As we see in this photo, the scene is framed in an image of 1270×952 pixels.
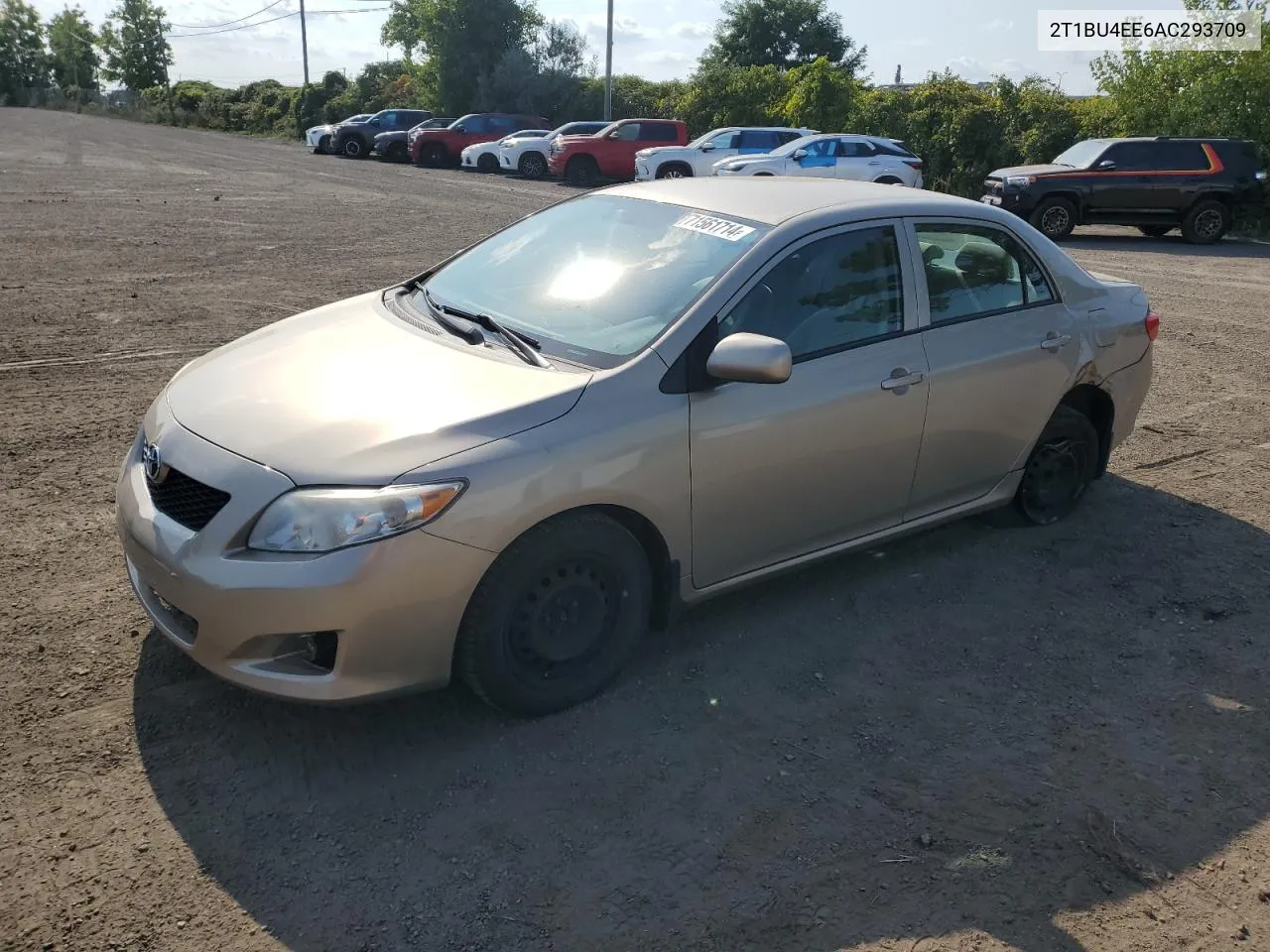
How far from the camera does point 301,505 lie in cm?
304

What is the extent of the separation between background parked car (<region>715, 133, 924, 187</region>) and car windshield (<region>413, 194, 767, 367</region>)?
18.1 metres

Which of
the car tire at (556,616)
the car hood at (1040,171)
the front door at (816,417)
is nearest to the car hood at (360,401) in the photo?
the car tire at (556,616)

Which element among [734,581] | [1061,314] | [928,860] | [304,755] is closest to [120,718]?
[304,755]

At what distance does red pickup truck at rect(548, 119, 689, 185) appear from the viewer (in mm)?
28906

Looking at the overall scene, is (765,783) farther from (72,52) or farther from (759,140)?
(72,52)

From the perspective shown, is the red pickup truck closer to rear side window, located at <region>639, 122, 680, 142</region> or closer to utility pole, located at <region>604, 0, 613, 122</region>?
rear side window, located at <region>639, 122, 680, 142</region>

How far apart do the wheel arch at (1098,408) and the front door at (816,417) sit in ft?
4.12

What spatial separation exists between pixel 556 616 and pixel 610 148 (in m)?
27.2

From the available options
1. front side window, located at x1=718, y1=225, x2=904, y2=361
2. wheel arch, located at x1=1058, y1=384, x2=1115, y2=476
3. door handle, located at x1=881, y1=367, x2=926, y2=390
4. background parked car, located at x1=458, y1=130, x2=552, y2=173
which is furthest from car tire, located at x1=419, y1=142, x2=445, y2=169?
door handle, located at x1=881, y1=367, x2=926, y2=390

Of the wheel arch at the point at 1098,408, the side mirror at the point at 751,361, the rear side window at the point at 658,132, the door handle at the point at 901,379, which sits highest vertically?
the rear side window at the point at 658,132

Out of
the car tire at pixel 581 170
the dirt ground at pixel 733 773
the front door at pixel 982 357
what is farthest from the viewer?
the car tire at pixel 581 170

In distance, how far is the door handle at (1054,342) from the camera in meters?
4.80

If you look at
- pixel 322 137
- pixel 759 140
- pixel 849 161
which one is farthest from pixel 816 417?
pixel 322 137

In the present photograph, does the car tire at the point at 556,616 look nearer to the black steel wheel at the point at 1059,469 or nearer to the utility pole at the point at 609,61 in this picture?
the black steel wheel at the point at 1059,469
